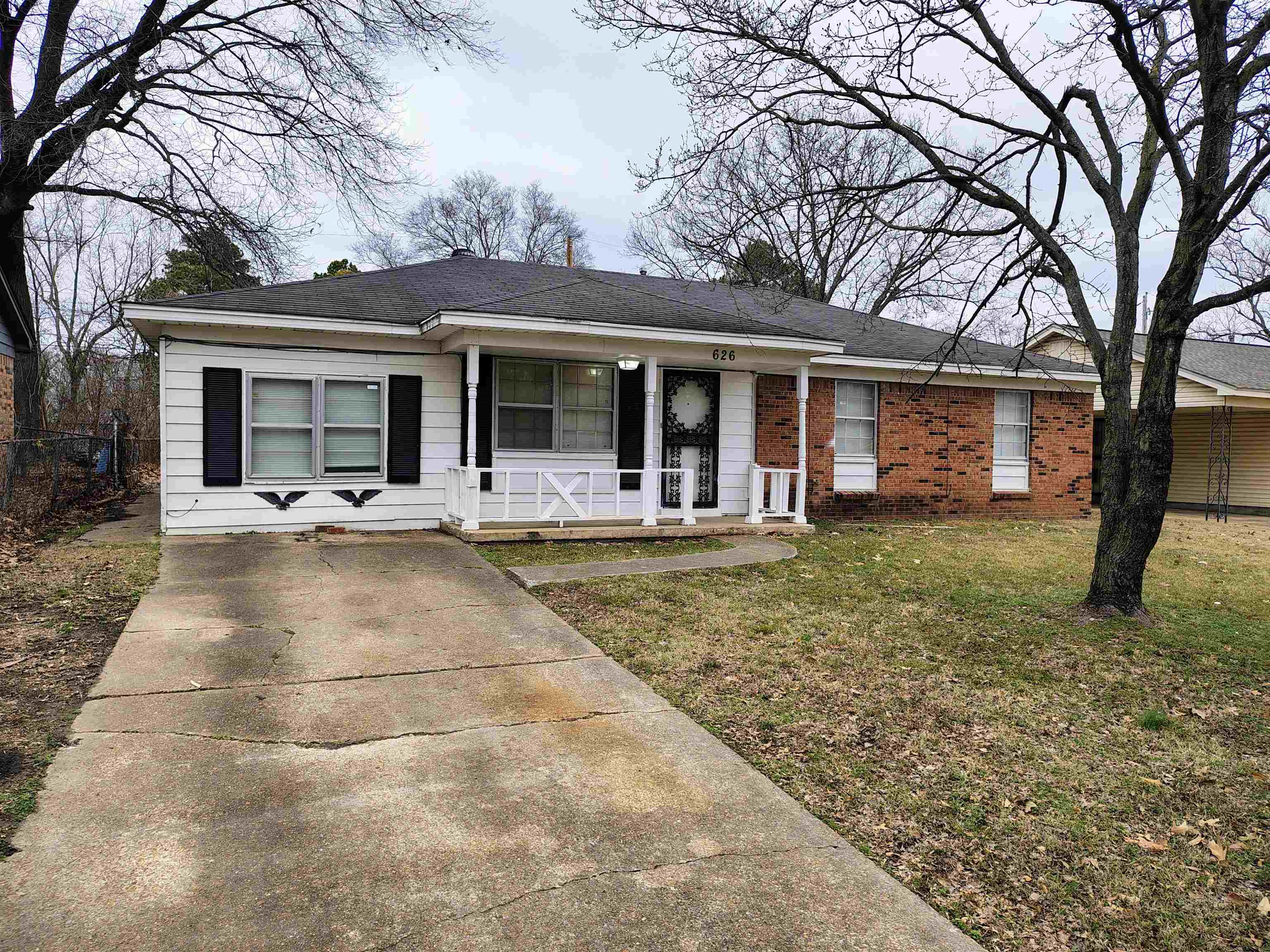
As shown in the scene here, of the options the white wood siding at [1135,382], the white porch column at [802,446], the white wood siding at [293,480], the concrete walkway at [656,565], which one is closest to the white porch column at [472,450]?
the white wood siding at [293,480]

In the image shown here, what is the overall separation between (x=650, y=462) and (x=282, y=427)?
4728mm

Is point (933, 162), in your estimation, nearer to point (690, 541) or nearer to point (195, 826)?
point (690, 541)

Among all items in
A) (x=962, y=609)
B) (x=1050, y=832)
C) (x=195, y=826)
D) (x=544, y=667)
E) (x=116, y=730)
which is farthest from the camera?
(x=962, y=609)

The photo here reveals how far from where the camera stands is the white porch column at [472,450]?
962 centimetres

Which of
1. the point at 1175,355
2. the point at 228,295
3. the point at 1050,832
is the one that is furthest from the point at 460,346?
the point at 1050,832

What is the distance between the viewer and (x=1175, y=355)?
6293mm

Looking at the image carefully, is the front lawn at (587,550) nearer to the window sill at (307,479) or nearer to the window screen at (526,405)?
the window screen at (526,405)

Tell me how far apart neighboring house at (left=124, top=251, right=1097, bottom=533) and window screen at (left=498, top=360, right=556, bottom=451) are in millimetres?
24

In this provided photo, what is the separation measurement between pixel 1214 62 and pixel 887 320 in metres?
10.8

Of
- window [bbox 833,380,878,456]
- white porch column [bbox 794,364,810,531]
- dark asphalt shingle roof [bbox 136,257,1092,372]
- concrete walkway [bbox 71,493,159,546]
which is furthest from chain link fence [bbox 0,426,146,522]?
window [bbox 833,380,878,456]

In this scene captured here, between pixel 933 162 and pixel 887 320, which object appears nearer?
pixel 933 162

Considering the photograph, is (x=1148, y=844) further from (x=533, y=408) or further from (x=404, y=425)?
(x=404, y=425)

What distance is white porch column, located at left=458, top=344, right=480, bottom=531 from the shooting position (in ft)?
31.6

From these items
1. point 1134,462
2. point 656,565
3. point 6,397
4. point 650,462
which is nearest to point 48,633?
point 656,565
